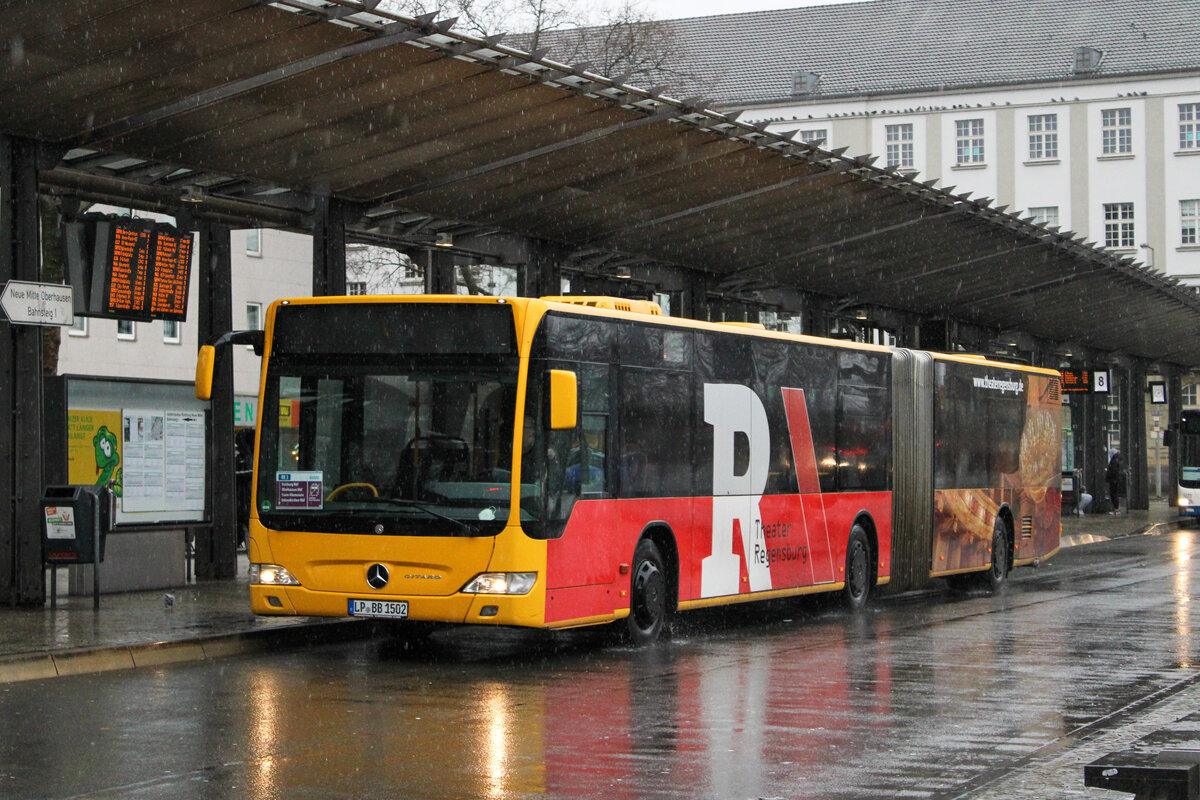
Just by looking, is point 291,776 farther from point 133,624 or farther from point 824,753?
point 133,624

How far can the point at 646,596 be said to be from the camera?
14.8m

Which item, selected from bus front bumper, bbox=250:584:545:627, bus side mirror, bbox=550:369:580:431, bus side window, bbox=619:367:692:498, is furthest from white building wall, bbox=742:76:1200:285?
bus front bumper, bbox=250:584:545:627

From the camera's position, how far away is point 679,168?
63.5 ft

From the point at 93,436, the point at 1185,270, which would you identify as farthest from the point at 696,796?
the point at 1185,270

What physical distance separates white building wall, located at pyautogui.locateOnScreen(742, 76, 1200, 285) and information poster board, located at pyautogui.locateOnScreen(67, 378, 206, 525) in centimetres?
5450

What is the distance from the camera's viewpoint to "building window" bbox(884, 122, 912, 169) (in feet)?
248

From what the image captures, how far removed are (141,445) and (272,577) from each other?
5062 millimetres

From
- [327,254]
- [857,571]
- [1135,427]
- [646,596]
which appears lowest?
[857,571]

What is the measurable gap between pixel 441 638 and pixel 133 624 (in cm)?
279

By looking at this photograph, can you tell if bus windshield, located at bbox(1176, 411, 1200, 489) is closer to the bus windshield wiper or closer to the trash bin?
the trash bin

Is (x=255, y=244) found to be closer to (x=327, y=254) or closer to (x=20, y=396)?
(x=327, y=254)

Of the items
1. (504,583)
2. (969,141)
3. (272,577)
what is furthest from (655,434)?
(969,141)

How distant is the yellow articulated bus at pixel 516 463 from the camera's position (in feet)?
43.0

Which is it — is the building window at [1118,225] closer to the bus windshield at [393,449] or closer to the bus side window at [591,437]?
the bus side window at [591,437]
